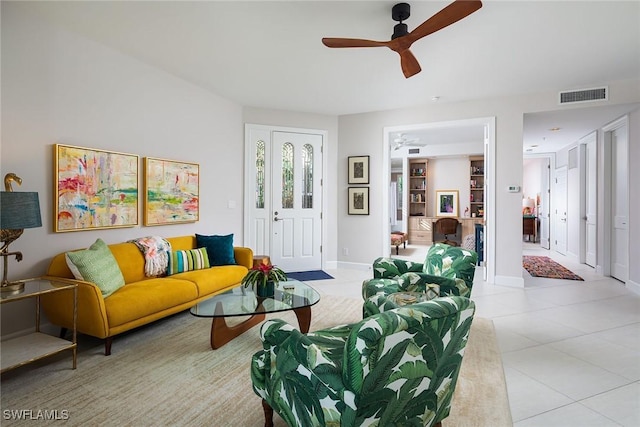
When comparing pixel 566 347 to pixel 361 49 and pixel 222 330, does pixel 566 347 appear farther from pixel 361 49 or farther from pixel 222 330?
pixel 361 49

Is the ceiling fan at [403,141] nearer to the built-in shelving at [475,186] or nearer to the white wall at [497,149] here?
the white wall at [497,149]

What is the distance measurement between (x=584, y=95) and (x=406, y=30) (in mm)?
3339

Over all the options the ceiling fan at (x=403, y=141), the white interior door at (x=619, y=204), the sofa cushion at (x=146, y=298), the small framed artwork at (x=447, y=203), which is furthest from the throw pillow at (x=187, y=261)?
the small framed artwork at (x=447, y=203)

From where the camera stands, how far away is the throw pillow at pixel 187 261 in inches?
145

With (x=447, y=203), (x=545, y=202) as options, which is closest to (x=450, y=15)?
(x=447, y=203)

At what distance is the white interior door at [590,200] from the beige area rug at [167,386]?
4669 mm

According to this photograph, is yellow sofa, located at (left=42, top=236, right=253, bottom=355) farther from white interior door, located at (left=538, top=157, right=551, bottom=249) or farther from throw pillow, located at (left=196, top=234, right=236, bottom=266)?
white interior door, located at (left=538, top=157, right=551, bottom=249)

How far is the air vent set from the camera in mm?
4434

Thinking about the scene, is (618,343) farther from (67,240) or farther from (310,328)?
(67,240)

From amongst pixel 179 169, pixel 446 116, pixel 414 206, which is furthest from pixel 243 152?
pixel 414 206

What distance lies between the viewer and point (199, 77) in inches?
171

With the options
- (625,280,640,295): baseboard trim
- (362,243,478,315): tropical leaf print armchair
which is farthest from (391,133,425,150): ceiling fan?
(362,243,478,315): tropical leaf print armchair

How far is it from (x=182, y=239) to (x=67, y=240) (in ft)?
4.00

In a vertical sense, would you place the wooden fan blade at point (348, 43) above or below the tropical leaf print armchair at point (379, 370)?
above
